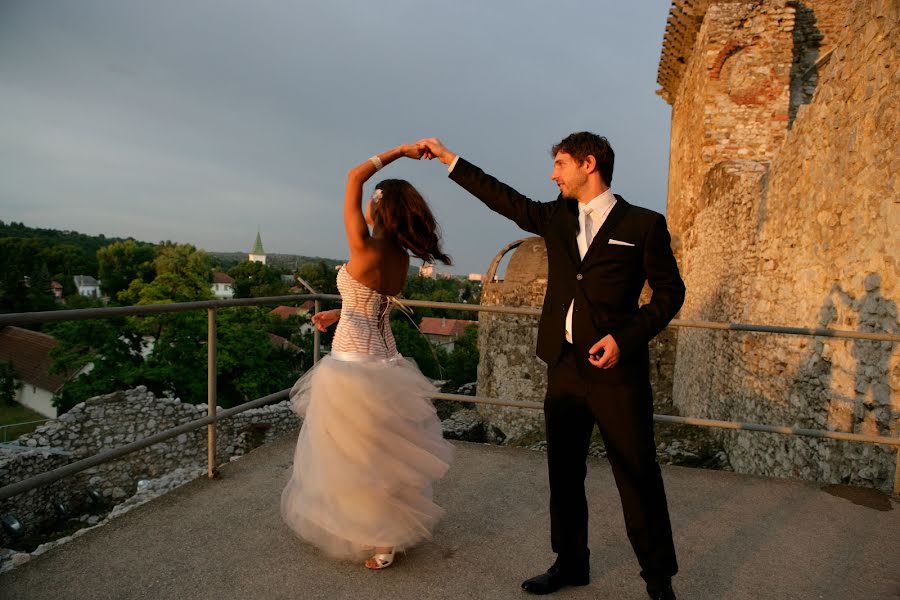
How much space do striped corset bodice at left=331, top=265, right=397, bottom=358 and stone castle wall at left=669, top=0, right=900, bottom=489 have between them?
11.3ft

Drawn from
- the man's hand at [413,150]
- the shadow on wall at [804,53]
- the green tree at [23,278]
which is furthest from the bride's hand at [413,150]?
the green tree at [23,278]

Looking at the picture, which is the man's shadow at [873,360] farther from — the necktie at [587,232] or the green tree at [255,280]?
the green tree at [255,280]

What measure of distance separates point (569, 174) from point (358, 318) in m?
1.16

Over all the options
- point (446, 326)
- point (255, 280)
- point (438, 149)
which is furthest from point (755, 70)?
point (255, 280)

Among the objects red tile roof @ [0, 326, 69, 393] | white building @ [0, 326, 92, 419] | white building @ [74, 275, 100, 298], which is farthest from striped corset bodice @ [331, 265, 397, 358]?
white building @ [74, 275, 100, 298]

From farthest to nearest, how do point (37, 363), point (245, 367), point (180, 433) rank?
point (37, 363) → point (245, 367) → point (180, 433)

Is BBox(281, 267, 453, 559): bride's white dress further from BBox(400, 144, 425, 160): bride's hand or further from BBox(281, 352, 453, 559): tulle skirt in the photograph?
BBox(400, 144, 425, 160): bride's hand

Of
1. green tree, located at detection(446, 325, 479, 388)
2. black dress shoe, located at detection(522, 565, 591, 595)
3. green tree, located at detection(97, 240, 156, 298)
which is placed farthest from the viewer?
green tree, located at detection(97, 240, 156, 298)

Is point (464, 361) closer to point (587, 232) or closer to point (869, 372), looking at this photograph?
point (869, 372)

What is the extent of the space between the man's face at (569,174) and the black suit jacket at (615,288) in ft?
0.41

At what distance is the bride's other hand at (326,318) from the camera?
123 inches

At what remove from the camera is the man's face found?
243 centimetres

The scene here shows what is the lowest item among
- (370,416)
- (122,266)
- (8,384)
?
(8,384)

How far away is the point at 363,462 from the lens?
2.71 m
